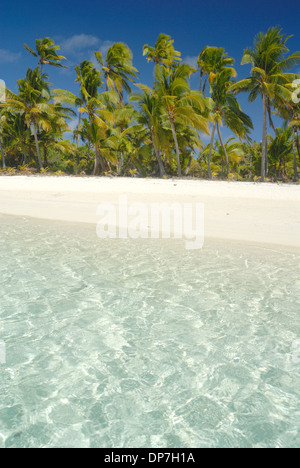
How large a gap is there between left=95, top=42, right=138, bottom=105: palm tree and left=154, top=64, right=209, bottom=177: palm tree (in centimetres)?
864

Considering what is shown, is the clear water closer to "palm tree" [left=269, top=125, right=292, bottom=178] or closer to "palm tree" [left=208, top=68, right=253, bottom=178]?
"palm tree" [left=208, top=68, right=253, bottom=178]

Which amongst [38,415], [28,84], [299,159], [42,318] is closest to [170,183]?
[42,318]

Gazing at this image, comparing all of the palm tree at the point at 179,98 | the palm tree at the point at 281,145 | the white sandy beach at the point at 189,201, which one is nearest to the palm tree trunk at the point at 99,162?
the palm tree at the point at 179,98

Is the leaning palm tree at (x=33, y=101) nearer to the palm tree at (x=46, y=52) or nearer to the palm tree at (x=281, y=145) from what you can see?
the palm tree at (x=46, y=52)

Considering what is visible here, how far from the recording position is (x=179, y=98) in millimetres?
22141

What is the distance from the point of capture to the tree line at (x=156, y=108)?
21312 millimetres

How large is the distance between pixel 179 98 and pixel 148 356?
70.6 feet

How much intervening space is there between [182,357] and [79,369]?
1.01m

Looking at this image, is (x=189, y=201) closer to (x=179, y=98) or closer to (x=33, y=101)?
(x=179, y=98)

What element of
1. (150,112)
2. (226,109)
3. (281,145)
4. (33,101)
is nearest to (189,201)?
(150,112)

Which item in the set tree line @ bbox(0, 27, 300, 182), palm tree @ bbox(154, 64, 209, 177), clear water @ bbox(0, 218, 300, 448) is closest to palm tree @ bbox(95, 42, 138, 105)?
tree line @ bbox(0, 27, 300, 182)

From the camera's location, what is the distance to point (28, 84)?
79.4 feet

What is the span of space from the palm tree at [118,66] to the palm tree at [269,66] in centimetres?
1172

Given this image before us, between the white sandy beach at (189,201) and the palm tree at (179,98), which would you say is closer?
the white sandy beach at (189,201)
